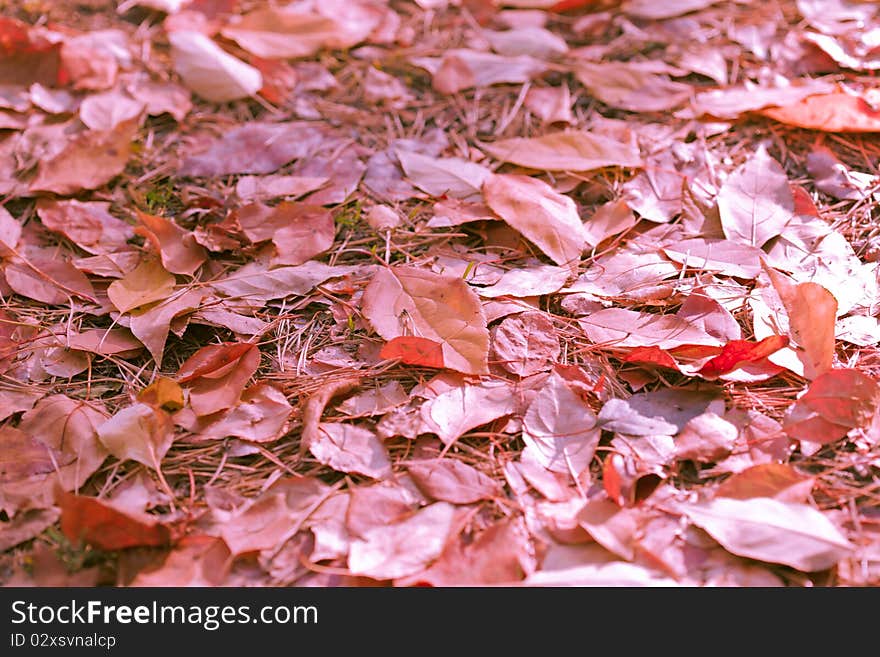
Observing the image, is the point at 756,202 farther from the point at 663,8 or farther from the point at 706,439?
the point at 663,8

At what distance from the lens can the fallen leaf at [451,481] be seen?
1.09m

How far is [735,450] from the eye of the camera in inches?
44.6

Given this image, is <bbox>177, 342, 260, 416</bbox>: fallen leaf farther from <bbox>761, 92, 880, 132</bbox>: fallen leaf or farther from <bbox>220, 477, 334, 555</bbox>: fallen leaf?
<bbox>761, 92, 880, 132</bbox>: fallen leaf

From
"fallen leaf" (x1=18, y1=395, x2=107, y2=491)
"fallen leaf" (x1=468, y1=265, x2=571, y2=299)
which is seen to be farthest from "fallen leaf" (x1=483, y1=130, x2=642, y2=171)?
"fallen leaf" (x1=18, y1=395, x2=107, y2=491)

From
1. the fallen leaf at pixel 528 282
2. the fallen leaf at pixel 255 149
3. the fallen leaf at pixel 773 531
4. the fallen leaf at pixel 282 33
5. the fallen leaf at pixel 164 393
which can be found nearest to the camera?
the fallen leaf at pixel 773 531

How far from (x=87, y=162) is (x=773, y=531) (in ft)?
4.62

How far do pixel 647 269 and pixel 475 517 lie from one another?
1.80ft

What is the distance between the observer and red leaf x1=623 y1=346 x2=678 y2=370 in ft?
3.97

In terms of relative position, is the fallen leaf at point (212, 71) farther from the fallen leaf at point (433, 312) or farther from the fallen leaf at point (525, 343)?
the fallen leaf at point (525, 343)

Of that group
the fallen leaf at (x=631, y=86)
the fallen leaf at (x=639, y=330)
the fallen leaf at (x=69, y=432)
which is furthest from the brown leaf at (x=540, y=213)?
the fallen leaf at (x=69, y=432)

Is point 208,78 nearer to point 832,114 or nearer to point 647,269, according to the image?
point 647,269

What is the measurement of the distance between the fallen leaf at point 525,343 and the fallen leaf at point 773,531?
320 mm
